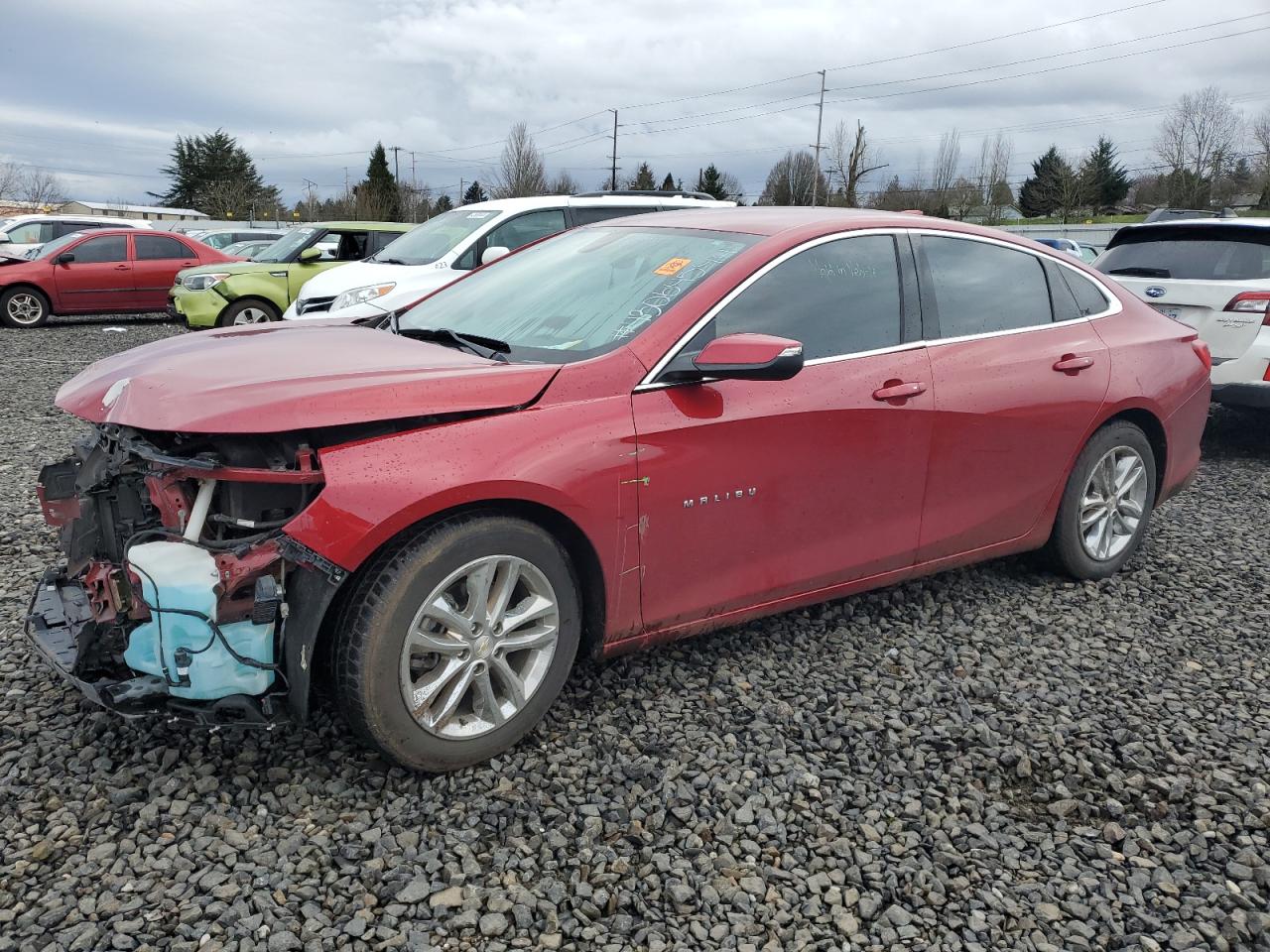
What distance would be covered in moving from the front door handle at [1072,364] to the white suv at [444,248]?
523 centimetres

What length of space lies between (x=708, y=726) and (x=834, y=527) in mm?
846

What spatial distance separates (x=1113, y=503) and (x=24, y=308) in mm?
15233

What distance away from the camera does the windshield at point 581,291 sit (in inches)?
130

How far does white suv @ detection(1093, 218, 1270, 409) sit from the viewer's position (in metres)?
6.93

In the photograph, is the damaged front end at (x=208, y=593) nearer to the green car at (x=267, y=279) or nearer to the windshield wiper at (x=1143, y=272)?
the windshield wiper at (x=1143, y=272)

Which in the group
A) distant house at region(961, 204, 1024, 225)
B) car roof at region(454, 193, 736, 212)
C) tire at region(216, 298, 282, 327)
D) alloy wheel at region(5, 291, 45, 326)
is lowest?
alloy wheel at region(5, 291, 45, 326)

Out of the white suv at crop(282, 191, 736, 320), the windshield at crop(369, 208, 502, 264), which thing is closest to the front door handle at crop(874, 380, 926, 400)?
the white suv at crop(282, 191, 736, 320)

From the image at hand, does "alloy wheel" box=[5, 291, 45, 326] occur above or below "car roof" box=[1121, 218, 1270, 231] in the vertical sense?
below

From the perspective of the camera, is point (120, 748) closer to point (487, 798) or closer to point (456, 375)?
point (487, 798)

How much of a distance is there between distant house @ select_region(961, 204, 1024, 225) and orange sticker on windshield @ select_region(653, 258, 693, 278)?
54.3 m

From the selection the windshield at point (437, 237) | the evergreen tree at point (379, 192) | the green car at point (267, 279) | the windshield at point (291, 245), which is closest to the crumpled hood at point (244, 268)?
the green car at point (267, 279)

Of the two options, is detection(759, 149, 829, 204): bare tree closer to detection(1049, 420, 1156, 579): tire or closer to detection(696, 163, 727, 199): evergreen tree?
detection(696, 163, 727, 199): evergreen tree

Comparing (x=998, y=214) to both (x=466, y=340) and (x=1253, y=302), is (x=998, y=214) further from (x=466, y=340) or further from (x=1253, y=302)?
(x=466, y=340)

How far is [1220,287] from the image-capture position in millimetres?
7055
